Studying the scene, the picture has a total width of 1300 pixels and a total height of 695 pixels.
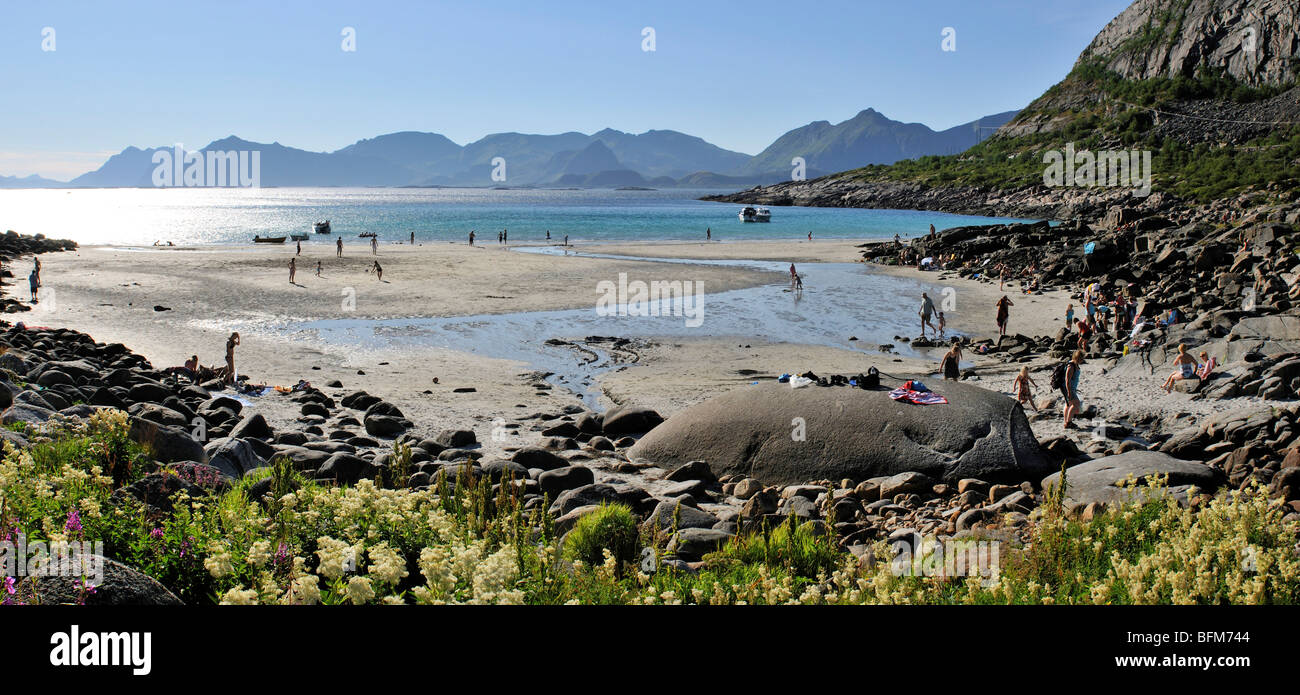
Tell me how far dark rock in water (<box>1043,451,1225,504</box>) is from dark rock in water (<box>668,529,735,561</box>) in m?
4.64

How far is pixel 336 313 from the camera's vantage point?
3164 cm

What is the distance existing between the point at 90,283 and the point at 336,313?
16.6 meters

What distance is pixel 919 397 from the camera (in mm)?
13758

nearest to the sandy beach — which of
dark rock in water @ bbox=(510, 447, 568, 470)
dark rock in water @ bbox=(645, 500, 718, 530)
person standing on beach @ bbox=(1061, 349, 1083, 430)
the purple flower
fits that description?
person standing on beach @ bbox=(1061, 349, 1083, 430)

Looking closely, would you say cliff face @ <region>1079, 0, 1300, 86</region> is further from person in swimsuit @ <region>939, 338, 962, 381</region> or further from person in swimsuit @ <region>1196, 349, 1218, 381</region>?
person in swimsuit @ <region>939, 338, 962, 381</region>

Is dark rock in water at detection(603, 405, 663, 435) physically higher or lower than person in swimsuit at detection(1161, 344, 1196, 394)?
lower

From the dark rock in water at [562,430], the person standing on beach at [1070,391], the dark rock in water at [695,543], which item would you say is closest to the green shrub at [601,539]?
the dark rock in water at [695,543]

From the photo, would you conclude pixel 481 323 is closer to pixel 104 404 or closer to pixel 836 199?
pixel 104 404

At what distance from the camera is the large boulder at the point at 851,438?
1246 centimetres

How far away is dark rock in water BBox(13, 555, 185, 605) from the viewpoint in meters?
4.42

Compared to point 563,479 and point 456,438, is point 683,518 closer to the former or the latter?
point 563,479

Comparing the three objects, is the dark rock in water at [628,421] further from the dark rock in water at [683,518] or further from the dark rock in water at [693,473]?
the dark rock in water at [683,518]
